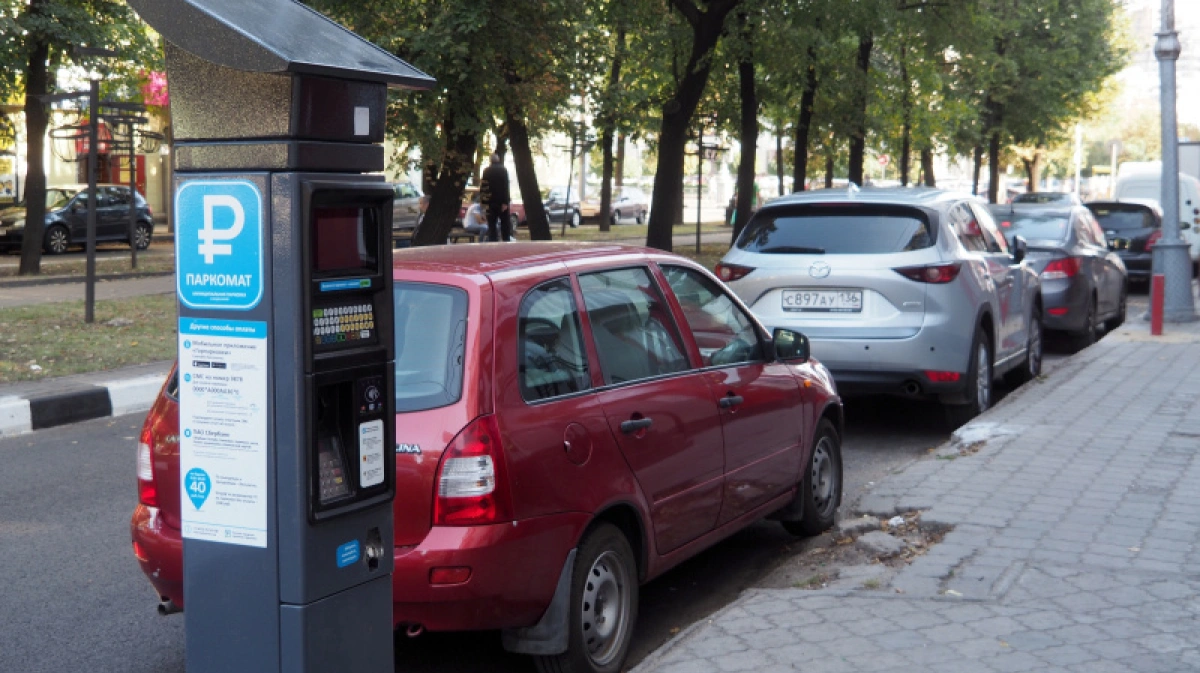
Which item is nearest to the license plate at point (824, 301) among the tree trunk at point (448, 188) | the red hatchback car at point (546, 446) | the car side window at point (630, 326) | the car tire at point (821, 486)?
the car tire at point (821, 486)

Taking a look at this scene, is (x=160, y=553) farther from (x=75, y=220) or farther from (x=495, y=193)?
(x=75, y=220)

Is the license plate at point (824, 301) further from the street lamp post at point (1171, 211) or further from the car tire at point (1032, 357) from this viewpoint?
the street lamp post at point (1171, 211)

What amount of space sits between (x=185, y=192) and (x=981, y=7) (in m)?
24.3

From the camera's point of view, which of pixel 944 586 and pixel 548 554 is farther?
pixel 944 586

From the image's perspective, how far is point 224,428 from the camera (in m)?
3.18

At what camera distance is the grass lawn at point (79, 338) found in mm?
11070

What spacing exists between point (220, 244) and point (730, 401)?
2755mm

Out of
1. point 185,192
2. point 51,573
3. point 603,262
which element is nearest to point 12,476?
point 51,573

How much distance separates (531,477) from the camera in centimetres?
421

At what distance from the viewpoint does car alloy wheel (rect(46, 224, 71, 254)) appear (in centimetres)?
2859

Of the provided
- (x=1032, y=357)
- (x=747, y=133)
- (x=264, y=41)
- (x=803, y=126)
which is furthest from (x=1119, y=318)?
(x=264, y=41)

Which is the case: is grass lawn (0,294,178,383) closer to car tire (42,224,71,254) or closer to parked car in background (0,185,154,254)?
parked car in background (0,185,154,254)

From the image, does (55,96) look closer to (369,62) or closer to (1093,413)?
(1093,413)

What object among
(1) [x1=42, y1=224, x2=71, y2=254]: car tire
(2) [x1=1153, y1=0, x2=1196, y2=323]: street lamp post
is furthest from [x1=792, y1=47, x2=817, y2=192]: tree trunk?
(1) [x1=42, y1=224, x2=71, y2=254]: car tire
